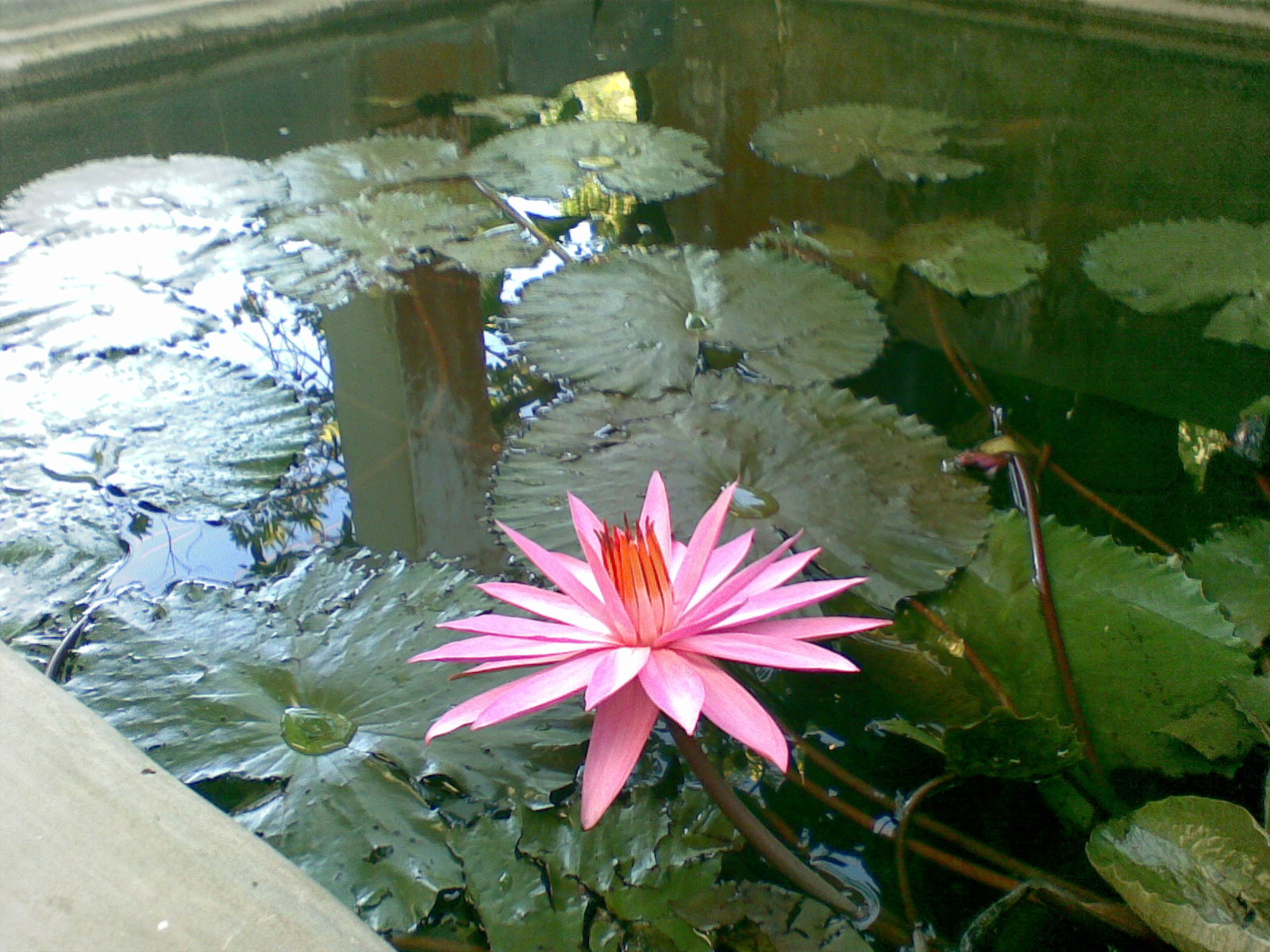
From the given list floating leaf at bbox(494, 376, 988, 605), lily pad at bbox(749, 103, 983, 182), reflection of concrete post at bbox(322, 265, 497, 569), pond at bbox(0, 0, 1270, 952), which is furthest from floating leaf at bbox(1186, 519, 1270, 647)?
lily pad at bbox(749, 103, 983, 182)

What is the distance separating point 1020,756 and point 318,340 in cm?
134

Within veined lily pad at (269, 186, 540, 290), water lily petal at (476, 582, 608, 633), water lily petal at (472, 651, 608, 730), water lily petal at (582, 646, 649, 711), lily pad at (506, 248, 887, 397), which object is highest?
water lily petal at (582, 646, 649, 711)

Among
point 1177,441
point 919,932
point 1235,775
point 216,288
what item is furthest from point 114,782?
point 1177,441

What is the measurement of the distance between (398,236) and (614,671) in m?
1.49

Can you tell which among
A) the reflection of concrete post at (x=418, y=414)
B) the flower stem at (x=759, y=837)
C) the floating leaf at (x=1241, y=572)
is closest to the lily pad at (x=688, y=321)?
the reflection of concrete post at (x=418, y=414)

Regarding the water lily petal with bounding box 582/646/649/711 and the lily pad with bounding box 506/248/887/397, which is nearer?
the water lily petal with bounding box 582/646/649/711

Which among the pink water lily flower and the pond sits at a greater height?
the pink water lily flower

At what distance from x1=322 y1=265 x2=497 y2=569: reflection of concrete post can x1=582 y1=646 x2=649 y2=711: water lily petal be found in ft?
Answer: 1.80

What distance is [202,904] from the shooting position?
1.98 ft

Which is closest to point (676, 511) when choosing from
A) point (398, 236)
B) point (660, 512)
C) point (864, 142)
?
point (660, 512)

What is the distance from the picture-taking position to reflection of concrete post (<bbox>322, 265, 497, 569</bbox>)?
1.26 meters

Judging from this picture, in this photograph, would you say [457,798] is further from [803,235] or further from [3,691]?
[803,235]

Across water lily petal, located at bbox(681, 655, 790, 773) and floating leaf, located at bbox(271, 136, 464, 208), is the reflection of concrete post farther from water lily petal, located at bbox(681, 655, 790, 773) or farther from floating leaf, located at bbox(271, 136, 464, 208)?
water lily petal, located at bbox(681, 655, 790, 773)

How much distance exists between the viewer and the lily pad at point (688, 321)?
1483 millimetres
